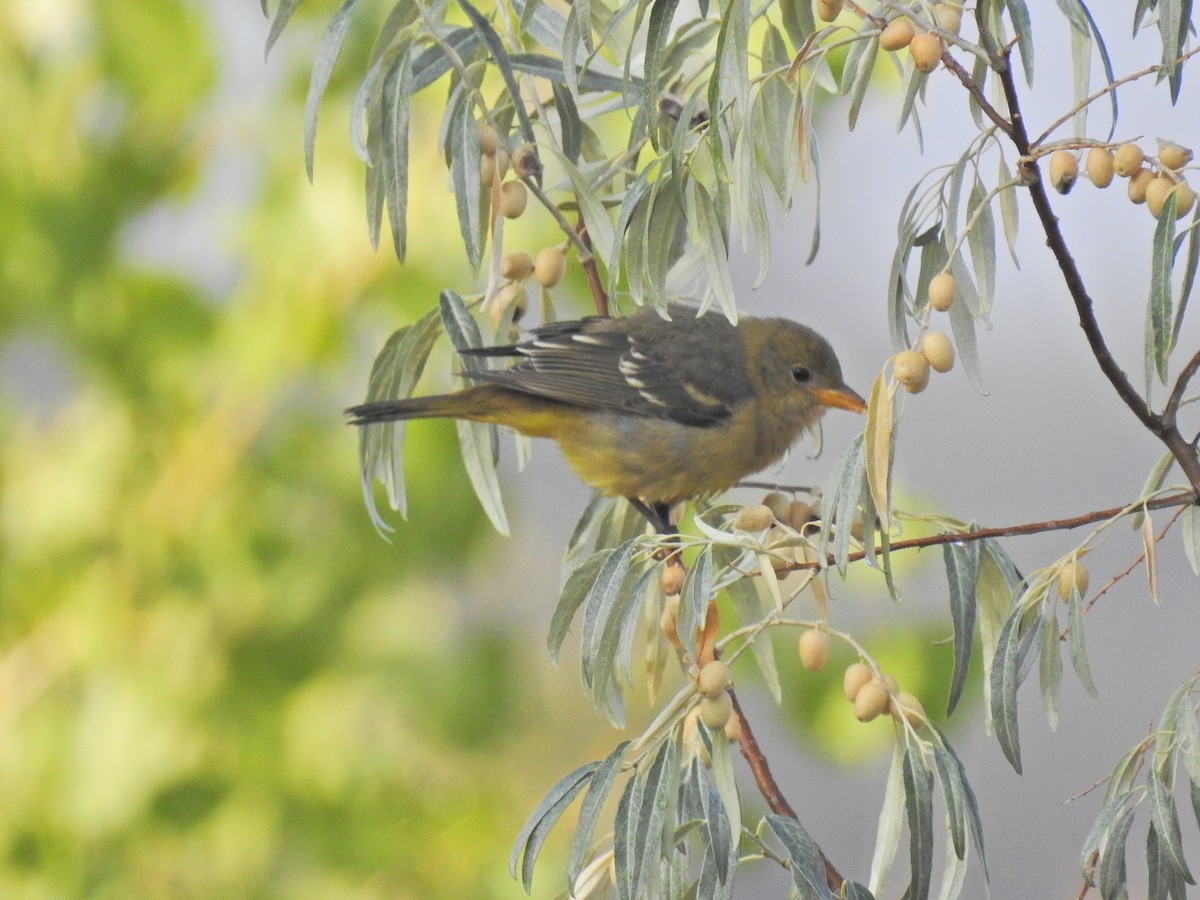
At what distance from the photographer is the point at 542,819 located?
4.05ft

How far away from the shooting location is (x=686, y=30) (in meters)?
1.58

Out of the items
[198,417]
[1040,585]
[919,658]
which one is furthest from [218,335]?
[1040,585]

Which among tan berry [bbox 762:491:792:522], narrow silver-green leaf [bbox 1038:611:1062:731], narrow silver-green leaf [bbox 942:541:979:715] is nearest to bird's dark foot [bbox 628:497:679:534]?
tan berry [bbox 762:491:792:522]

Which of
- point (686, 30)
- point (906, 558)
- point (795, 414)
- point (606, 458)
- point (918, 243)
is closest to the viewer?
point (918, 243)

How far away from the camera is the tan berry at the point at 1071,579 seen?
1192mm

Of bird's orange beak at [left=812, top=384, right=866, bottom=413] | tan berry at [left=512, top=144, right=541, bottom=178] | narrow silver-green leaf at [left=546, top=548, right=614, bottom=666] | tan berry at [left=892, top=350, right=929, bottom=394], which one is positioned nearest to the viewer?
tan berry at [left=892, top=350, right=929, bottom=394]

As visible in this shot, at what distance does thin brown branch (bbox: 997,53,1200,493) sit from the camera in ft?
3.58

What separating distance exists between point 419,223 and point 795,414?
832mm

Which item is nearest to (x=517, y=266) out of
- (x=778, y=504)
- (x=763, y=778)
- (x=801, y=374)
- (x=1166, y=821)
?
(x=778, y=504)

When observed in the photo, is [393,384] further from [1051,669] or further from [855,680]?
[1051,669]

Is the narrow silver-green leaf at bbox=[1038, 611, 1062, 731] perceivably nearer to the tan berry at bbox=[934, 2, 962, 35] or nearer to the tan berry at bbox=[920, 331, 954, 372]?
the tan berry at bbox=[920, 331, 954, 372]

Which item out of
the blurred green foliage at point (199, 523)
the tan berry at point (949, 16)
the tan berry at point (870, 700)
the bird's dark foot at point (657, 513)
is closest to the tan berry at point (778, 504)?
the bird's dark foot at point (657, 513)

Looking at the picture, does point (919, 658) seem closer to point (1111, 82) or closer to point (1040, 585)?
point (1040, 585)

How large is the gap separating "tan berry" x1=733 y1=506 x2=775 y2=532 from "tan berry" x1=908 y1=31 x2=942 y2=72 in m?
0.47
